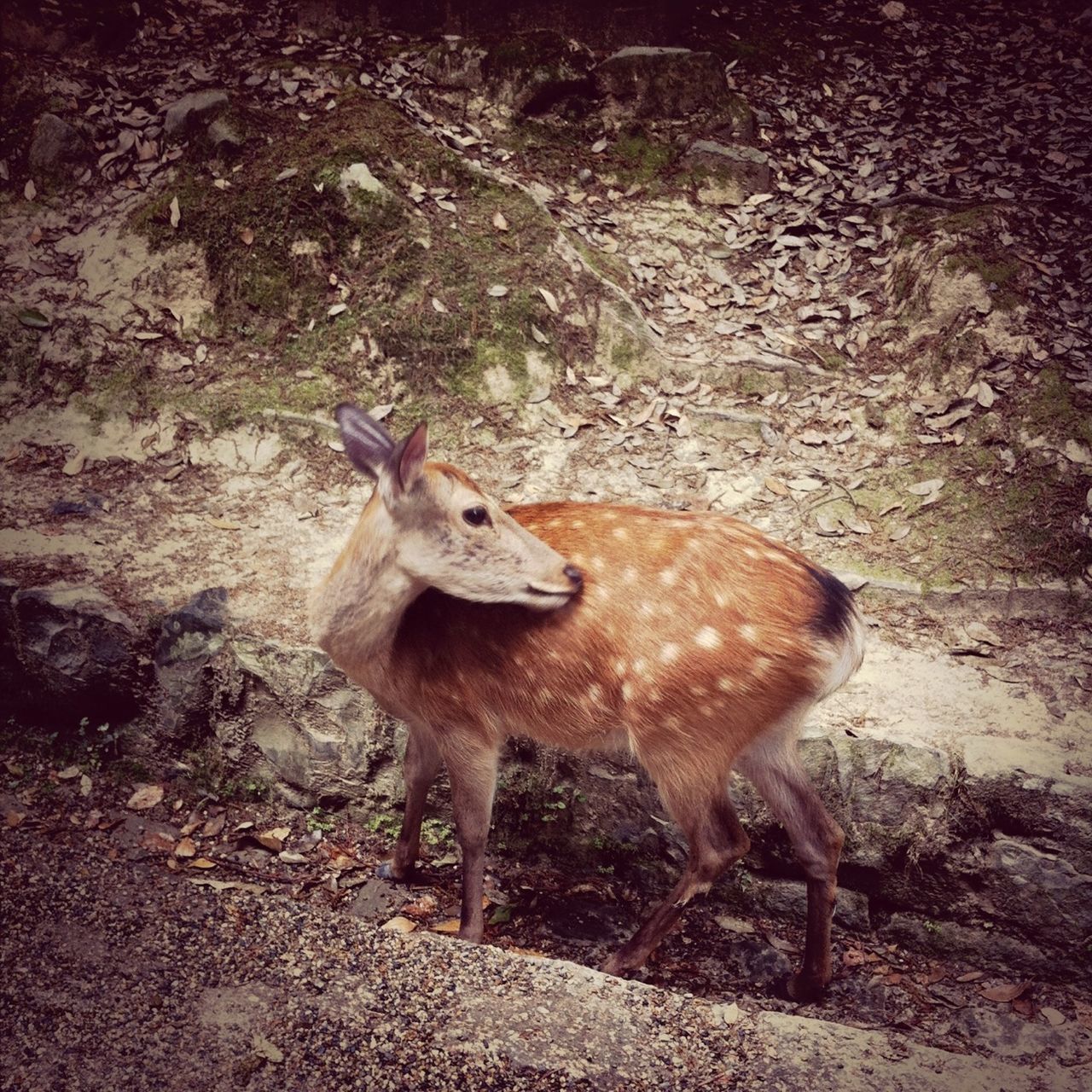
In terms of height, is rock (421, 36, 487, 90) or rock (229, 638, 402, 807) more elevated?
rock (421, 36, 487, 90)

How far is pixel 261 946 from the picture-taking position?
9.32ft

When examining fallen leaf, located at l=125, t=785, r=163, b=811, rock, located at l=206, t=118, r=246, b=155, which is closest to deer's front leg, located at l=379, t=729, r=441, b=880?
fallen leaf, located at l=125, t=785, r=163, b=811

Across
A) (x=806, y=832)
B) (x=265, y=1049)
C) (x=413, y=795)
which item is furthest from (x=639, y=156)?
(x=265, y=1049)

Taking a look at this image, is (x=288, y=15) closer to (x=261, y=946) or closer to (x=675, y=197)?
(x=675, y=197)

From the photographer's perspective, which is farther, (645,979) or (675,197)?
(675,197)

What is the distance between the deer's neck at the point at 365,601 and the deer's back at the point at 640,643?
83mm

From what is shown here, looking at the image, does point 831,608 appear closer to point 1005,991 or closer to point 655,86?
point 1005,991

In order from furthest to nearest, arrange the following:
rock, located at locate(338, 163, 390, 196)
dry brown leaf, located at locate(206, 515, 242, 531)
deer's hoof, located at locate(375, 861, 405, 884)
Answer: rock, located at locate(338, 163, 390, 196), dry brown leaf, located at locate(206, 515, 242, 531), deer's hoof, located at locate(375, 861, 405, 884)

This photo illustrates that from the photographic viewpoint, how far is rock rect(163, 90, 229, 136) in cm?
564

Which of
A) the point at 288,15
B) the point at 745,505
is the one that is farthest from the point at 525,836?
the point at 288,15

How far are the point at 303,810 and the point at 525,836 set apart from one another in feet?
2.97

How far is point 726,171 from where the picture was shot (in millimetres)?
6188

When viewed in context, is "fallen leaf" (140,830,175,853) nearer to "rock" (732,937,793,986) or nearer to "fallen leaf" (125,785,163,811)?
"fallen leaf" (125,785,163,811)

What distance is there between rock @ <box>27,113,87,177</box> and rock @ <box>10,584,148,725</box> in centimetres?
274
